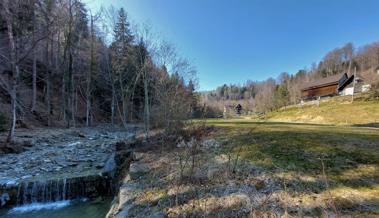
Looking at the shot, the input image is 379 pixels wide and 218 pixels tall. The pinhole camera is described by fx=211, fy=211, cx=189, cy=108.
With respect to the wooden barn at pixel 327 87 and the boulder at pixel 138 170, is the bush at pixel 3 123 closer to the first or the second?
the boulder at pixel 138 170

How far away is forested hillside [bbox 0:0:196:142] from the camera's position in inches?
424

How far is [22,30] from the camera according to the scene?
11531mm

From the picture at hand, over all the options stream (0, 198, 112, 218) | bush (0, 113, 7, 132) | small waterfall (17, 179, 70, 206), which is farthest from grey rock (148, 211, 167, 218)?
bush (0, 113, 7, 132)

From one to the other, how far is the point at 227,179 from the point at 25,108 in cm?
1955

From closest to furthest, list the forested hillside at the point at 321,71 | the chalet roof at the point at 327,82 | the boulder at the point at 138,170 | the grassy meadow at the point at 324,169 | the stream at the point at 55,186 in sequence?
the grassy meadow at the point at 324,169, the boulder at the point at 138,170, the stream at the point at 55,186, the chalet roof at the point at 327,82, the forested hillside at the point at 321,71

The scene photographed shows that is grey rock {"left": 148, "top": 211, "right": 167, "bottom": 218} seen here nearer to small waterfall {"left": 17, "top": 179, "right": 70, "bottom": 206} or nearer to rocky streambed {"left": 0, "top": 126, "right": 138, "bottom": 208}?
rocky streambed {"left": 0, "top": 126, "right": 138, "bottom": 208}

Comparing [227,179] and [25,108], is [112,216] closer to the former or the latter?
[227,179]

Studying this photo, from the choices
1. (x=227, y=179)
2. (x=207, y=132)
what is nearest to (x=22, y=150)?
(x=207, y=132)

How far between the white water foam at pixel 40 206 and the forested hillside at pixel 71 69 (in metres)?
4.63

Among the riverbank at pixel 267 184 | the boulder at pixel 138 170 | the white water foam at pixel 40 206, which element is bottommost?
the white water foam at pixel 40 206

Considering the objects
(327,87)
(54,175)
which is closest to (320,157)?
(54,175)

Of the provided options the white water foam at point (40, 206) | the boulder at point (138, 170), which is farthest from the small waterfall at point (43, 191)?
the boulder at point (138, 170)

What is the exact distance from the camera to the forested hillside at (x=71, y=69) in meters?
10.8

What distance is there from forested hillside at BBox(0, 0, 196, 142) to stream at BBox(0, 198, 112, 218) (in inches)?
163
